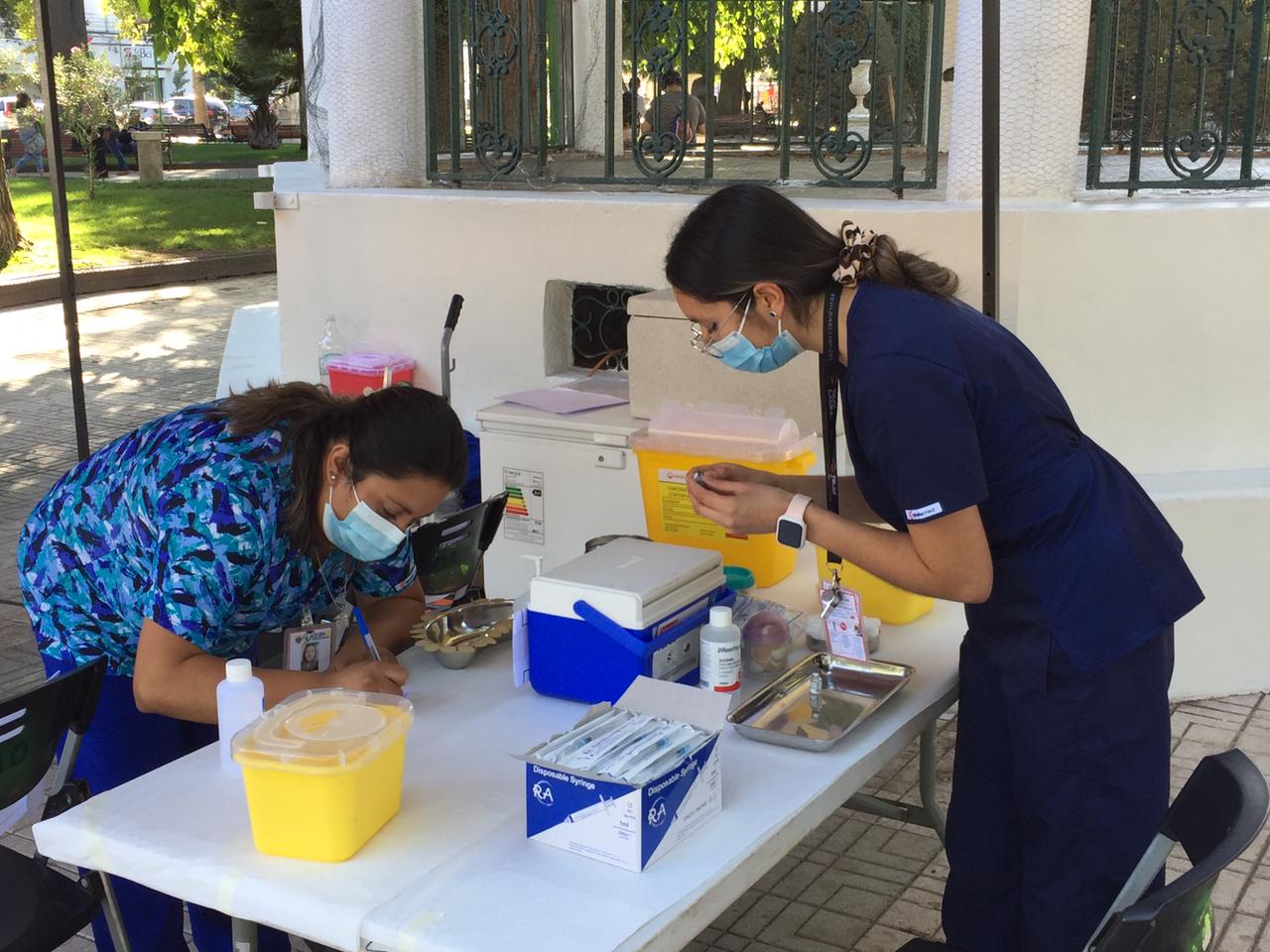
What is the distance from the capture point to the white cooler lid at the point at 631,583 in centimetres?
216

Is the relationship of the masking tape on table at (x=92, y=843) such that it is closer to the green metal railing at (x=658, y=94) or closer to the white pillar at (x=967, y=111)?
the green metal railing at (x=658, y=94)

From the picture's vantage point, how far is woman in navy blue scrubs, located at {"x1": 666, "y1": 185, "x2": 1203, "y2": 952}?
1.82 meters

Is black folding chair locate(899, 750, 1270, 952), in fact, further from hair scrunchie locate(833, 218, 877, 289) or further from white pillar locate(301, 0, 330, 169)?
white pillar locate(301, 0, 330, 169)

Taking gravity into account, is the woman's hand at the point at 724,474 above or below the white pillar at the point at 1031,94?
below

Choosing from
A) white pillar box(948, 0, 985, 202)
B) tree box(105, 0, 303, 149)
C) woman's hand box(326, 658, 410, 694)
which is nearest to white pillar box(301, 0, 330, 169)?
white pillar box(948, 0, 985, 202)

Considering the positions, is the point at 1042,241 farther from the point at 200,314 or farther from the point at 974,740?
the point at 200,314

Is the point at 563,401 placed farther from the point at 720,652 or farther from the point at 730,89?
the point at 730,89

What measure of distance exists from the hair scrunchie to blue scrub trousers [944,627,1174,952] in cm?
63

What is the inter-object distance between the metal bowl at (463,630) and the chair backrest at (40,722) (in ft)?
1.91

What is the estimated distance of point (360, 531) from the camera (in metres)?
2.15

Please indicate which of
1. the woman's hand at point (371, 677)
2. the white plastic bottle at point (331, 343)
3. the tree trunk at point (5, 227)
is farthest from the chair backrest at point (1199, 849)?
the tree trunk at point (5, 227)

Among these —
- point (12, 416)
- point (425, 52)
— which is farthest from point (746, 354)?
point (12, 416)

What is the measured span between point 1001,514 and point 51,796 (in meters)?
1.67

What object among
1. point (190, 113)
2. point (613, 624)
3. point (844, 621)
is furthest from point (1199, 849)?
point (190, 113)
